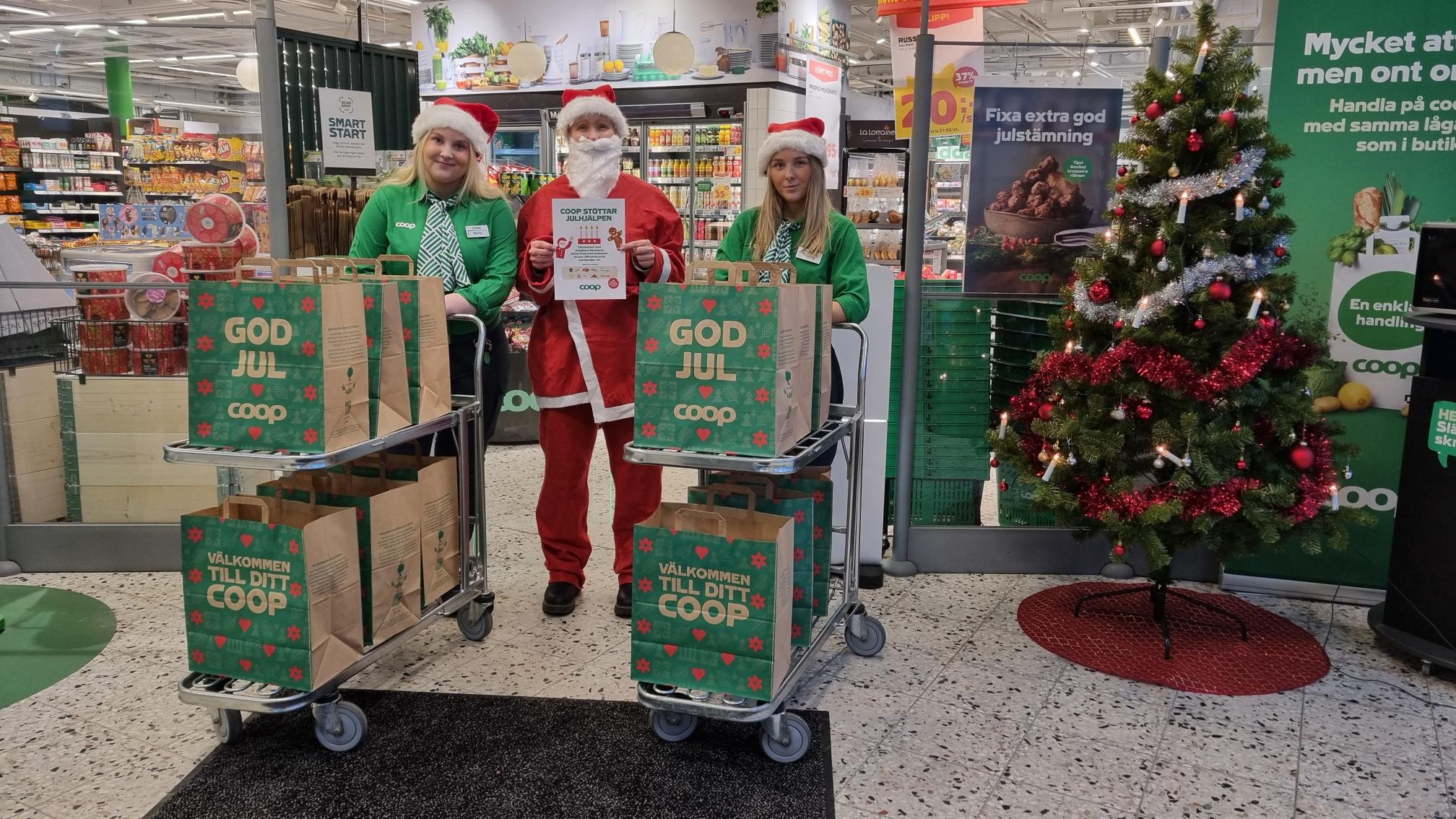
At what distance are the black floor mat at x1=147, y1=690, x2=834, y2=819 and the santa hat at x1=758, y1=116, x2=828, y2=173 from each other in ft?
5.57

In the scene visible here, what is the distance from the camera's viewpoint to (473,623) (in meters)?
3.21

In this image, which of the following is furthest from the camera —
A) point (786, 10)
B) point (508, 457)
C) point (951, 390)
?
point (786, 10)

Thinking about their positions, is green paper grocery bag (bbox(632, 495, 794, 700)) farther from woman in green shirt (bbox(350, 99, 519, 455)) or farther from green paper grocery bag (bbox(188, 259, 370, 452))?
woman in green shirt (bbox(350, 99, 519, 455))

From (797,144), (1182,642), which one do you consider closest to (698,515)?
(797,144)

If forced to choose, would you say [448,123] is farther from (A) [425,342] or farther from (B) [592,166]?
(A) [425,342]

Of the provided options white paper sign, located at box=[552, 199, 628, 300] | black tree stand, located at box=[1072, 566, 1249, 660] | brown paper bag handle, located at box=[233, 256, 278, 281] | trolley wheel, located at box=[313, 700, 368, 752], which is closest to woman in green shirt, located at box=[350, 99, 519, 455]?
white paper sign, located at box=[552, 199, 628, 300]

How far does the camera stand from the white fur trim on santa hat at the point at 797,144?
3064mm

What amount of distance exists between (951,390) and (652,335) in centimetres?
191

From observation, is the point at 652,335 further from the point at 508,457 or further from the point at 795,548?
the point at 508,457

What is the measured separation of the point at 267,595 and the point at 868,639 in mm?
1752

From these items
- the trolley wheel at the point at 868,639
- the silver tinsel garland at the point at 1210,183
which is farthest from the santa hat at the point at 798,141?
the trolley wheel at the point at 868,639

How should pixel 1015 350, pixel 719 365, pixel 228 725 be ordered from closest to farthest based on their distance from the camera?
pixel 719 365, pixel 228 725, pixel 1015 350

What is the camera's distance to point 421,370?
273cm

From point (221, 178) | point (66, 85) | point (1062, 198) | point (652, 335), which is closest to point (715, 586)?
point (652, 335)
